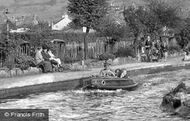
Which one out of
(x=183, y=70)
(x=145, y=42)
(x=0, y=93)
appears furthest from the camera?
(x=145, y=42)

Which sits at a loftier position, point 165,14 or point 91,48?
point 165,14

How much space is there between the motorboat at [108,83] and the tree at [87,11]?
969cm

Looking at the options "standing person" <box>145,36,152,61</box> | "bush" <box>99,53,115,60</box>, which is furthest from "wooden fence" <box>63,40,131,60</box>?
"standing person" <box>145,36,152,61</box>

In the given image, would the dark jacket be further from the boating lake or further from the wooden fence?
the boating lake

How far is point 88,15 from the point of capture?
29953 millimetres

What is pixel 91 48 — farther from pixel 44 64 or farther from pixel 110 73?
pixel 110 73

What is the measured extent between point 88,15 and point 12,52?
A: 7557 mm

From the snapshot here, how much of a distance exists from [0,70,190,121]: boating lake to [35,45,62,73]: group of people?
3793 mm

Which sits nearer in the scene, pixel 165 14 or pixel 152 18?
pixel 152 18

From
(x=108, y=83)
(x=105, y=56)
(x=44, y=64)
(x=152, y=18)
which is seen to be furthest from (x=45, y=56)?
(x=152, y=18)

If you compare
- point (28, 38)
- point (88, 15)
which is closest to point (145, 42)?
point (88, 15)

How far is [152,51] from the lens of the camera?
110 feet

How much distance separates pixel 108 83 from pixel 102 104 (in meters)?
3.06

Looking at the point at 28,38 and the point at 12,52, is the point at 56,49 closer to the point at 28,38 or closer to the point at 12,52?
the point at 28,38
